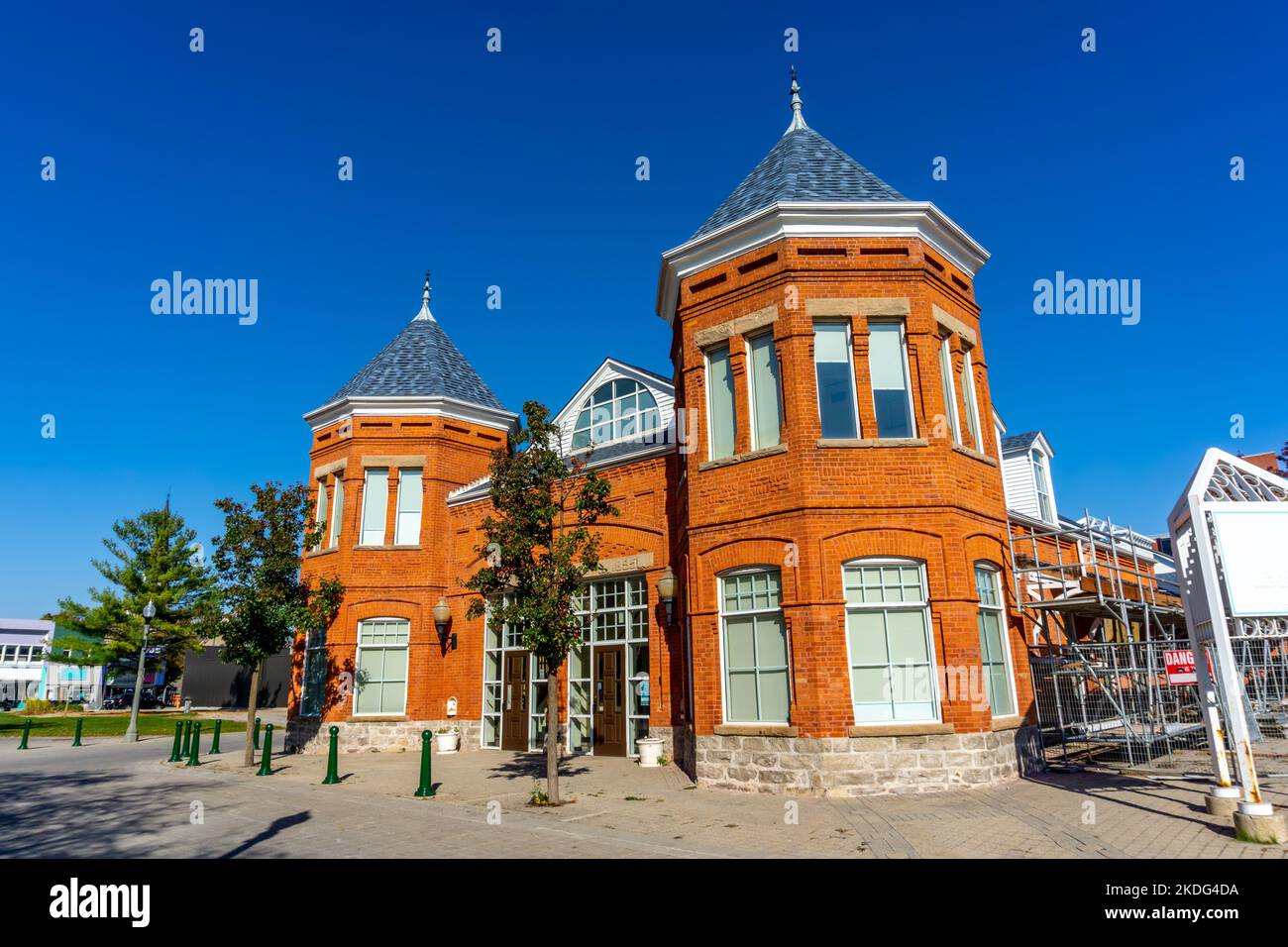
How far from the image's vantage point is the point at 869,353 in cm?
1249

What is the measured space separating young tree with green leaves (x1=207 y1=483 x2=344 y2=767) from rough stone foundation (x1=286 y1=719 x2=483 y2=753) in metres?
2.13

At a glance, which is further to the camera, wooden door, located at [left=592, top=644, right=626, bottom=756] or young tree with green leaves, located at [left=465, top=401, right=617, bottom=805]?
wooden door, located at [left=592, top=644, right=626, bottom=756]

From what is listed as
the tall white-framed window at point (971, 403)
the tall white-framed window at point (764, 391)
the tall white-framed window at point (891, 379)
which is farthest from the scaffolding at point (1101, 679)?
the tall white-framed window at point (764, 391)

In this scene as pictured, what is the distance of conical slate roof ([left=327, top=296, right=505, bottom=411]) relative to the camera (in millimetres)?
21033

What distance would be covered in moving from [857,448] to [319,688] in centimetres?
1531

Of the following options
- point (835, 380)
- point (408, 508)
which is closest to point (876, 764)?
point (835, 380)

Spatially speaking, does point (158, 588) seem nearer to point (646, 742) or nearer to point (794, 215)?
point (646, 742)

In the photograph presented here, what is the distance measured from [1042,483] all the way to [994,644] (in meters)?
12.8

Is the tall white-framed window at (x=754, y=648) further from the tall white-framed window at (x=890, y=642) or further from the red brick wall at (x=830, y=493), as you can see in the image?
the tall white-framed window at (x=890, y=642)

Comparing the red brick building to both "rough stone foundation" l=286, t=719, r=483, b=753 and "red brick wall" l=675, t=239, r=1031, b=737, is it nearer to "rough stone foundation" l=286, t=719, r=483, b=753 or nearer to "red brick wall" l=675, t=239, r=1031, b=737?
"red brick wall" l=675, t=239, r=1031, b=737

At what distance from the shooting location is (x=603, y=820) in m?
9.46

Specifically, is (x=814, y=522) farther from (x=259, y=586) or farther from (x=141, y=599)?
(x=141, y=599)

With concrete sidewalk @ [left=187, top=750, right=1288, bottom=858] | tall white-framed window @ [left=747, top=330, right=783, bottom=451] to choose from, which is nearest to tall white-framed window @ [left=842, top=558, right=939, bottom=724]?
concrete sidewalk @ [left=187, top=750, right=1288, bottom=858]
